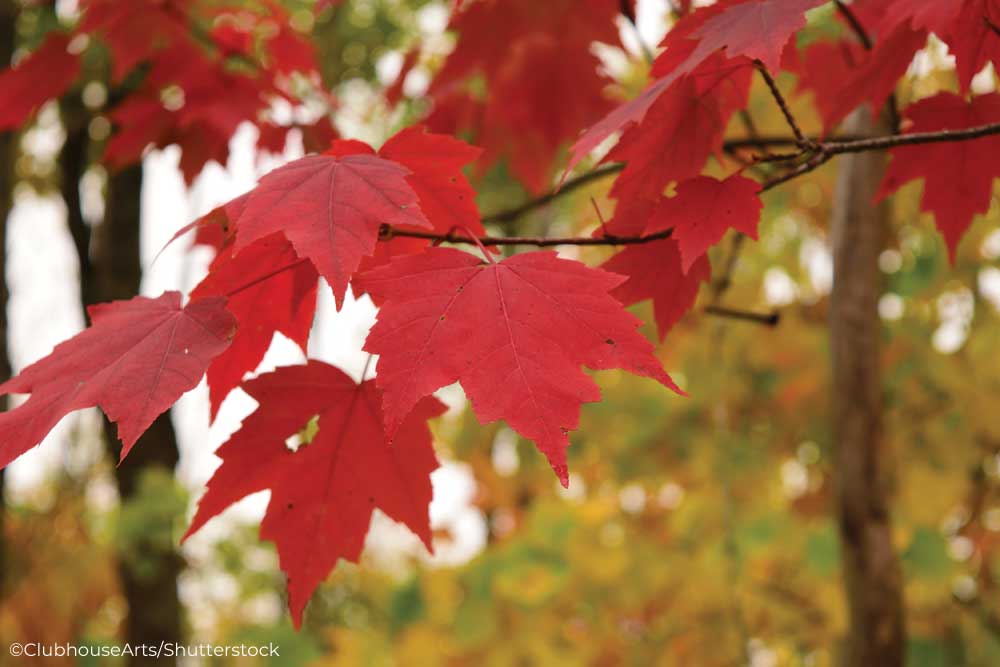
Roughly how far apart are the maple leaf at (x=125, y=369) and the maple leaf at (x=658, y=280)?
419mm

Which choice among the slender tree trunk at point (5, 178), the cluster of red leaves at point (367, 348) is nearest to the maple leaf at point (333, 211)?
the cluster of red leaves at point (367, 348)

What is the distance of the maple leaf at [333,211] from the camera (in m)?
0.73

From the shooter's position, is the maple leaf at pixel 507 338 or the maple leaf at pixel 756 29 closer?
the maple leaf at pixel 507 338

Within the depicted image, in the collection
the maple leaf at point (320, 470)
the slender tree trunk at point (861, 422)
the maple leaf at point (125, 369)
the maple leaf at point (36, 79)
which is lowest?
the slender tree trunk at point (861, 422)

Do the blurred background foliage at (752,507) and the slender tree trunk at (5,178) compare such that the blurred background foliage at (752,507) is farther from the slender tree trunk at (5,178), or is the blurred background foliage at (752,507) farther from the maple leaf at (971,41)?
the maple leaf at (971,41)

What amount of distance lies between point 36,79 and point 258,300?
49.8 inches

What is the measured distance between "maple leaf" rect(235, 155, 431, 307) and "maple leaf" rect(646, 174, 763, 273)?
27 centimetres

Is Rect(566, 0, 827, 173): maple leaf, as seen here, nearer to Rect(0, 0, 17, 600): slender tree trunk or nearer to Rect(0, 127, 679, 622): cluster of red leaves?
Rect(0, 127, 679, 622): cluster of red leaves

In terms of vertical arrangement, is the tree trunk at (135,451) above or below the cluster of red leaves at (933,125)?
below

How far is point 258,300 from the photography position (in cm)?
89

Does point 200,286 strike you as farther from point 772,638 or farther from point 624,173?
point 772,638

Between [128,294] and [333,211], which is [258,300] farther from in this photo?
[128,294]

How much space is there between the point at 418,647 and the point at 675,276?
77.4 inches

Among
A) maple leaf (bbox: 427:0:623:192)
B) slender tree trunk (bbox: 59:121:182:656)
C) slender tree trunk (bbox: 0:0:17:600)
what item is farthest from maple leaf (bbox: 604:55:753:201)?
slender tree trunk (bbox: 59:121:182:656)
